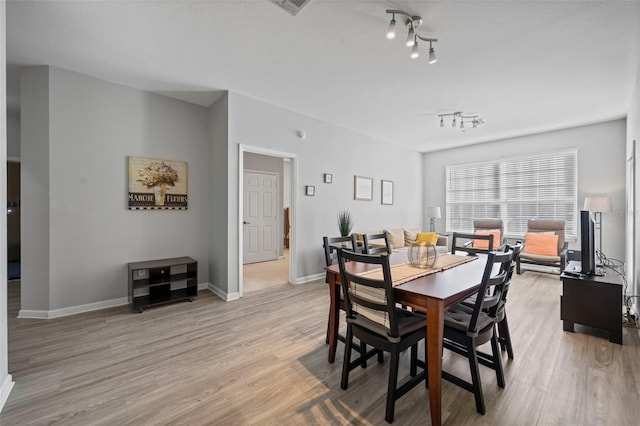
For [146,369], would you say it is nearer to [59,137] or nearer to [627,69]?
[59,137]

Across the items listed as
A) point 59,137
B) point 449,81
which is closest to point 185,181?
point 59,137

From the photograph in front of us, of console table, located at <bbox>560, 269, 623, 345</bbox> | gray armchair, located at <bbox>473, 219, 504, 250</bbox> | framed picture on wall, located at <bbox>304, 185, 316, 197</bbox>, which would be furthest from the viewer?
gray armchair, located at <bbox>473, 219, 504, 250</bbox>

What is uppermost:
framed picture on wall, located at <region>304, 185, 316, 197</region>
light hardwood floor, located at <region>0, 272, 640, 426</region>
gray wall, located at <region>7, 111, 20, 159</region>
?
gray wall, located at <region>7, 111, 20, 159</region>

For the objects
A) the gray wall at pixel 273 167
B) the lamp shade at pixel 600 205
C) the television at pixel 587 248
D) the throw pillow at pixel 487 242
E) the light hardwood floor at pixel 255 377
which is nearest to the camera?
the light hardwood floor at pixel 255 377

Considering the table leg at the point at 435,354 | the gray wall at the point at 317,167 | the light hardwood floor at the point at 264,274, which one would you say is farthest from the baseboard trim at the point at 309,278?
the table leg at the point at 435,354

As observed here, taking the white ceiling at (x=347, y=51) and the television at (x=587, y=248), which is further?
the television at (x=587, y=248)

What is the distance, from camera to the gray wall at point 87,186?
2947 mm

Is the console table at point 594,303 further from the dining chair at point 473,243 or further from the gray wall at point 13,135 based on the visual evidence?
the gray wall at point 13,135

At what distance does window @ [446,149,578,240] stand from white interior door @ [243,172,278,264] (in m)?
4.45

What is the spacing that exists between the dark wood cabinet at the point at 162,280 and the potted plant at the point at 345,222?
242 cm

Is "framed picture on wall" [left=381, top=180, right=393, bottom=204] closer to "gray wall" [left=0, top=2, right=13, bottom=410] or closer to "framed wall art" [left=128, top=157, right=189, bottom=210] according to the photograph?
"framed wall art" [left=128, top=157, right=189, bottom=210]

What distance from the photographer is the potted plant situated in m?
4.80

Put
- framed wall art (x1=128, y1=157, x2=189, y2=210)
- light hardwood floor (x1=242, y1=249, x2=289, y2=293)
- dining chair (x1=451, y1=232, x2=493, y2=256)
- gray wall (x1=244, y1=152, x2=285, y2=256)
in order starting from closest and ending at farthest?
1. dining chair (x1=451, y1=232, x2=493, y2=256)
2. framed wall art (x1=128, y1=157, x2=189, y2=210)
3. light hardwood floor (x1=242, y1=249, x2=289, y2=293)
4. gray wall (x1=244, y1=152, x2=285, y2=256)

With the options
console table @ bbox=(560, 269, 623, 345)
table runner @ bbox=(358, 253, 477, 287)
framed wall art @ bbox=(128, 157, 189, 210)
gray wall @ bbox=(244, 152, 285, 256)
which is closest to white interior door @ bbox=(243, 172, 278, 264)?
gray wall @ bbox=(244, 152, 285, 256)
